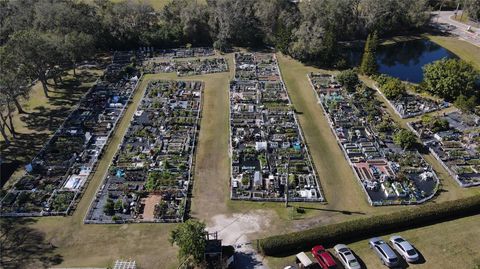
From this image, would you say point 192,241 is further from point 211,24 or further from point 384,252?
point 211,24

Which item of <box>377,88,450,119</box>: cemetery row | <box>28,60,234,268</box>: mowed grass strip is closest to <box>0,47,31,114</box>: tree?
<box>28,60,234,268</box>: mowed grass strip

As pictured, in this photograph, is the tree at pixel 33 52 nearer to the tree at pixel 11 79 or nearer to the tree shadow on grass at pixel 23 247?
the tree at pixel 11 79

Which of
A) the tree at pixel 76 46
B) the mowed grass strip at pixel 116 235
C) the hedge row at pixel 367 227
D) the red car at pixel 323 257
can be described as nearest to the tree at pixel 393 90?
the hedge row at pixel 367 227

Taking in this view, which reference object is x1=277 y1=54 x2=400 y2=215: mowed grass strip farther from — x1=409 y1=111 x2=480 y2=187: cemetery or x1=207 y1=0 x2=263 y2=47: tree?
x1=207 y1=0 x2=263 y2=47: tree

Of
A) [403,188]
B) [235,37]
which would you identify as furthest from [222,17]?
[403,188]

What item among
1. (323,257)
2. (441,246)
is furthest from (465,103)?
(323,257)

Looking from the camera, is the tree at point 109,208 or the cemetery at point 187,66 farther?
the cemetery at point 187,66
